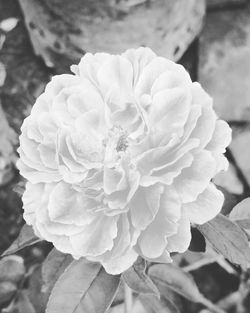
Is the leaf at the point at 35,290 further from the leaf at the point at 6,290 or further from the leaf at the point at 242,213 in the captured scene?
the leaf at the point at 242,213

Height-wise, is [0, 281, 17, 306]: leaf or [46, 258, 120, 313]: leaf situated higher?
[46, 258, 120, 313]: leaf

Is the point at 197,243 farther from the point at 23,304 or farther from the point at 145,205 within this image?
the point at 23,304

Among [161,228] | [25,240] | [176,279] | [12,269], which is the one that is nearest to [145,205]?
[161,228]

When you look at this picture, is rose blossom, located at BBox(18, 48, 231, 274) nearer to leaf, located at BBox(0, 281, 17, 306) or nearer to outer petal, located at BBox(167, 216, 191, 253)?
outer petal, located at BBox(167, 216, 191, 253)

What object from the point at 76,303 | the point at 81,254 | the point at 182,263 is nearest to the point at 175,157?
the point at 81,254

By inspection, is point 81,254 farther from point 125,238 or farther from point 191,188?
point 191,188

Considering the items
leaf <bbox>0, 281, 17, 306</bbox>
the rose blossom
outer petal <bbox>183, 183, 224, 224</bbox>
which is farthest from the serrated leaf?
outer petal <bbox>183, 183, 224, 224</bbox>
